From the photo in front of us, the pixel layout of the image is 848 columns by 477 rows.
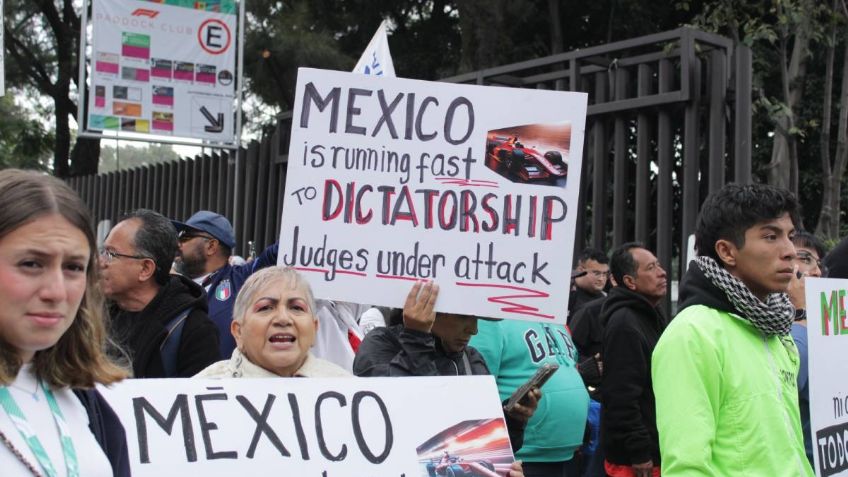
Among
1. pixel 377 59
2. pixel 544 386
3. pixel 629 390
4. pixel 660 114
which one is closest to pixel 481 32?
pixel 660 114

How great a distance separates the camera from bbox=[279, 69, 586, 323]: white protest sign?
322 cm

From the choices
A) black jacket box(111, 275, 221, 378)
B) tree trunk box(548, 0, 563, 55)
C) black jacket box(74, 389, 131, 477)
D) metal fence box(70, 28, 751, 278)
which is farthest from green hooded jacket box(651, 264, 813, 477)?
tree trunk box(548, 0, 563, 55)

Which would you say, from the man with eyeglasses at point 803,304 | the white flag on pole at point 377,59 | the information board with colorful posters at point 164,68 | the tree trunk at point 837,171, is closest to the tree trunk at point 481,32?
the information board with colorful posters at point 164,68

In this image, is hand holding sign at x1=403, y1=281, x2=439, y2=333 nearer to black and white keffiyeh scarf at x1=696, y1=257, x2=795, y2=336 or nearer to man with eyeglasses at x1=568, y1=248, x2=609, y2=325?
black and white keffiyeh scarf at x1=696, y1=257, x2=795, y2=336

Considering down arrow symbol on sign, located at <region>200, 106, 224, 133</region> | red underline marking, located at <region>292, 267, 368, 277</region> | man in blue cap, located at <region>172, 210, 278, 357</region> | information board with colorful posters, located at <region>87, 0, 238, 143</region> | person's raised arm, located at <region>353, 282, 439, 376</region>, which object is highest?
information board with colorful posters, located at <region>87, 0, 238, 143</region>

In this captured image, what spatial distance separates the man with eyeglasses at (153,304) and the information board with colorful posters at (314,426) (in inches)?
41.9

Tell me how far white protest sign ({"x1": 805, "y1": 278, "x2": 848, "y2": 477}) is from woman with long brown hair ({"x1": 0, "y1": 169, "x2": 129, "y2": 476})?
2.34m

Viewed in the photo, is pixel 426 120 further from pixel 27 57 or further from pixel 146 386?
pixel 27 57

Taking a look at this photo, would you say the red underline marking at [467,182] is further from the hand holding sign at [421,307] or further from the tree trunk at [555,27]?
the tree trunk at [555,27]

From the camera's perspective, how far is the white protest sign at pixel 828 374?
318 centimetres

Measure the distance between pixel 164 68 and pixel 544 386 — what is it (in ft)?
25.4

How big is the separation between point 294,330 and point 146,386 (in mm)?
488

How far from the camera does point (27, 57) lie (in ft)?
61.1

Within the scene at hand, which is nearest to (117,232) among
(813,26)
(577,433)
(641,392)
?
(577,433)
